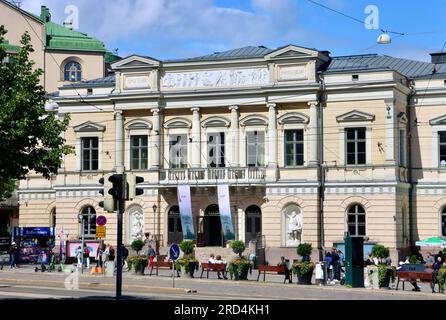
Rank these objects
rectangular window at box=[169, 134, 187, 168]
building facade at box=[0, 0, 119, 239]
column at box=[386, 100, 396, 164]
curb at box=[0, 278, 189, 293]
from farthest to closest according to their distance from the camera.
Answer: building facade at box=[0, 0, 119, 239] < rectangular window at box=[169, 134, 187, 168] < column at box=[386, 100, 396, 164] < curb at box=[0, 278, 189, 293]

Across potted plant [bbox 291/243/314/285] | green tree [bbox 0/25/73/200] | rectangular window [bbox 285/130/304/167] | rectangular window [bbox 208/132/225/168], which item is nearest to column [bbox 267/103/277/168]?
rectangular window [bbox 285/130/304/167]

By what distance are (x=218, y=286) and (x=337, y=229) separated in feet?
55.4

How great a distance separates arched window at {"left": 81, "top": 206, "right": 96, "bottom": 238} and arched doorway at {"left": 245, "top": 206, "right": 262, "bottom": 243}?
10987 millimetres

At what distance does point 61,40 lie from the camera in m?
79.6

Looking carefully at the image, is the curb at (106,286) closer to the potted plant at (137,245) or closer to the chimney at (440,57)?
the potted plant at (137,245)

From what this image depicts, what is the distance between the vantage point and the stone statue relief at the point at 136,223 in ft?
178

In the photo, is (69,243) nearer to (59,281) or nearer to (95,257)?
(95,257)

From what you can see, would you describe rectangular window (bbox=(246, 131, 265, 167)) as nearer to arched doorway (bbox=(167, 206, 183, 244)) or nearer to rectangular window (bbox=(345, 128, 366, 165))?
rectangular window (bbox=(345, 128, 366, 165))

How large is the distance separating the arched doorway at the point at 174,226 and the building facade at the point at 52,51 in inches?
1004

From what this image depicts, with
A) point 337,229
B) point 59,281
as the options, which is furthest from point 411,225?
point 59,281

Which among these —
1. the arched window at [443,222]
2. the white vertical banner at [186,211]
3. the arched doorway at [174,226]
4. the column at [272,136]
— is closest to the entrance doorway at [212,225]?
the white vertical banner at [186,211]

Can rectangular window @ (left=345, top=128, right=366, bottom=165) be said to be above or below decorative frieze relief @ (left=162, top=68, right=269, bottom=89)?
below

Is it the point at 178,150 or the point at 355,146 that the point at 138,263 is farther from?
the point at 355,146

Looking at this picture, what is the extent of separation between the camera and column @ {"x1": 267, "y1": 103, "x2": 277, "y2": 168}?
168 ft
